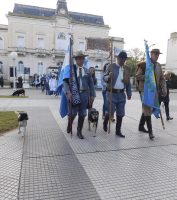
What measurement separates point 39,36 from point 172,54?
28879mm

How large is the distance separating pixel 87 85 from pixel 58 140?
4.92 ft

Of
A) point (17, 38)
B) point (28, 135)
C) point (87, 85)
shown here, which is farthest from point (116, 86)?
→ point (17, 38)

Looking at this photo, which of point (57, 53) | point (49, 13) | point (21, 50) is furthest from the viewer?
point (49, 13)

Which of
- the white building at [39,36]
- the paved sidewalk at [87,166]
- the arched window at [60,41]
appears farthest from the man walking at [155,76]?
the arched window at [60,41]

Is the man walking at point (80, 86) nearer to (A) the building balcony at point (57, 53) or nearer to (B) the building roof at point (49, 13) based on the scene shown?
(A) the building balcony at point (57, 53)

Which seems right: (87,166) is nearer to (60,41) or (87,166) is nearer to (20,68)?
(20,68)

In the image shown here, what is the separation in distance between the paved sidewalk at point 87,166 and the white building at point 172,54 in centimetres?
5081

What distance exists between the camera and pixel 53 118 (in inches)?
347

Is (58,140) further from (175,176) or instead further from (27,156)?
(175,176)

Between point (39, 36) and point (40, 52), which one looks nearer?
point (40, 52)

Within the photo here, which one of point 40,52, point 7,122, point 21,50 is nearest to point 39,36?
point 40,52

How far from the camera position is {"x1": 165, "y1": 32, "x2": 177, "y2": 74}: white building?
5425 centimetres

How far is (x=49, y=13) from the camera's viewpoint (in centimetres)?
5616

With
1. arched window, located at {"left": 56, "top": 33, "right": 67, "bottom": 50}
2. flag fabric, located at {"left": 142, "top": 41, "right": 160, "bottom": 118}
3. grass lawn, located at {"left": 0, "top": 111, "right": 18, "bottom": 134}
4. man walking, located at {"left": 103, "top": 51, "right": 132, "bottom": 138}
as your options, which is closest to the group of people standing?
man walking, located at {"left": 103, "top": 51, "right": 132, "bottom": 138}
